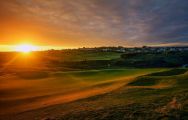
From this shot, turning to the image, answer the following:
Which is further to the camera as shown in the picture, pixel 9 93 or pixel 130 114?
pixel 9 93

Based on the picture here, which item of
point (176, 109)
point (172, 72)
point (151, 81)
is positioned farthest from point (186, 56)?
point (176, 109)

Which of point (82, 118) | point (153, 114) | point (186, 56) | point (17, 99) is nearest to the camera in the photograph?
point (153, 114)

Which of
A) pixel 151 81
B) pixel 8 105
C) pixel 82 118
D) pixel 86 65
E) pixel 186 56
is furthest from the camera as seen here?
pixel 186 56

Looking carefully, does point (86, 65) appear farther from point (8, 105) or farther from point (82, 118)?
point (82, 118)

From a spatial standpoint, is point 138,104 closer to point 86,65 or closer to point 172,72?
point 172,72

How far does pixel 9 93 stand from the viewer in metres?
26.1

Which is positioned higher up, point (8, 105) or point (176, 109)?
point (176, 109)

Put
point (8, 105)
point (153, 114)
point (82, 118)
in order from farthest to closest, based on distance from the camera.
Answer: point (8, 105), point (82, 118), point (153, 114)

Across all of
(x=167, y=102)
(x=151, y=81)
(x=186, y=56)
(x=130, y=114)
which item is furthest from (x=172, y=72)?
(x=186, y=56)

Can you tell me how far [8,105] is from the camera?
21578 millimetres

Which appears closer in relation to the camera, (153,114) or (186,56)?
(153,114)

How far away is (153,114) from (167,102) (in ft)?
8.65

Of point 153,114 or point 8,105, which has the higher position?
point 153,114

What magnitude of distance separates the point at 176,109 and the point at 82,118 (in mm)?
4839
